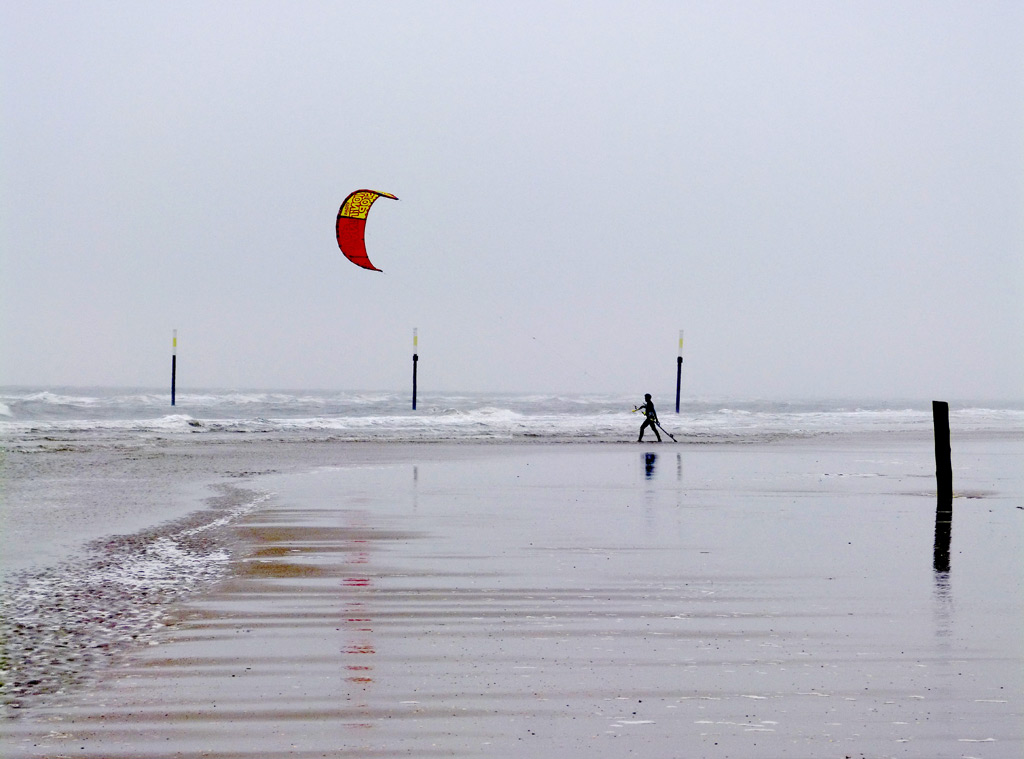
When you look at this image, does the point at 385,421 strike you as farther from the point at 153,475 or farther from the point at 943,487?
the point at 943,487

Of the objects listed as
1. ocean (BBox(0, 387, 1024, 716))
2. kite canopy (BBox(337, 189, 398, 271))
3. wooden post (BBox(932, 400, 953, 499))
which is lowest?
ocean (BBox(0, 387, 1024, 716))

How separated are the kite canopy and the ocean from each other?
446 centimetres

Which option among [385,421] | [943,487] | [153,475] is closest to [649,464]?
[943,487]

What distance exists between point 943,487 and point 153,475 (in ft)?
38.8

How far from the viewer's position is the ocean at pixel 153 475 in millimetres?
6473

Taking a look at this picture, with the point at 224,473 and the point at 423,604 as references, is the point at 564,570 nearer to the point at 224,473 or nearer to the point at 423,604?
the point at 423,604

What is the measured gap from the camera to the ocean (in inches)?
255

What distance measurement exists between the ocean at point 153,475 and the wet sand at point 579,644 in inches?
15.6

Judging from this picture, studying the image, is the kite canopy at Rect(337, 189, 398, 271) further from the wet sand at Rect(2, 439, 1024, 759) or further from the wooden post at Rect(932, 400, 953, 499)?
the wooden post at Rect(932, 400, 953, 499)

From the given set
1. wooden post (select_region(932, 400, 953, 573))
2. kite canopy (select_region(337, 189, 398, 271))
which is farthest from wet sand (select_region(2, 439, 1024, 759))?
kite canopy (select_region(337, 189, 398, 271))

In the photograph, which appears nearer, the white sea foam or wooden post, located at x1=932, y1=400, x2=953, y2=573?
wooden post, located at x1=932, y1=400, x2=953, y2=573

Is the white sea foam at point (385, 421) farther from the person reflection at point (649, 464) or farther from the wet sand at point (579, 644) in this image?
the wet sand at point (579, 644)

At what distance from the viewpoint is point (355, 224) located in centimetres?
2464

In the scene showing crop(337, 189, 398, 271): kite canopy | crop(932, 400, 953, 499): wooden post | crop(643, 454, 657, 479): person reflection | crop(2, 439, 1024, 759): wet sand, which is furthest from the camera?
crop(337, 189, 398, 271): kite canopy
